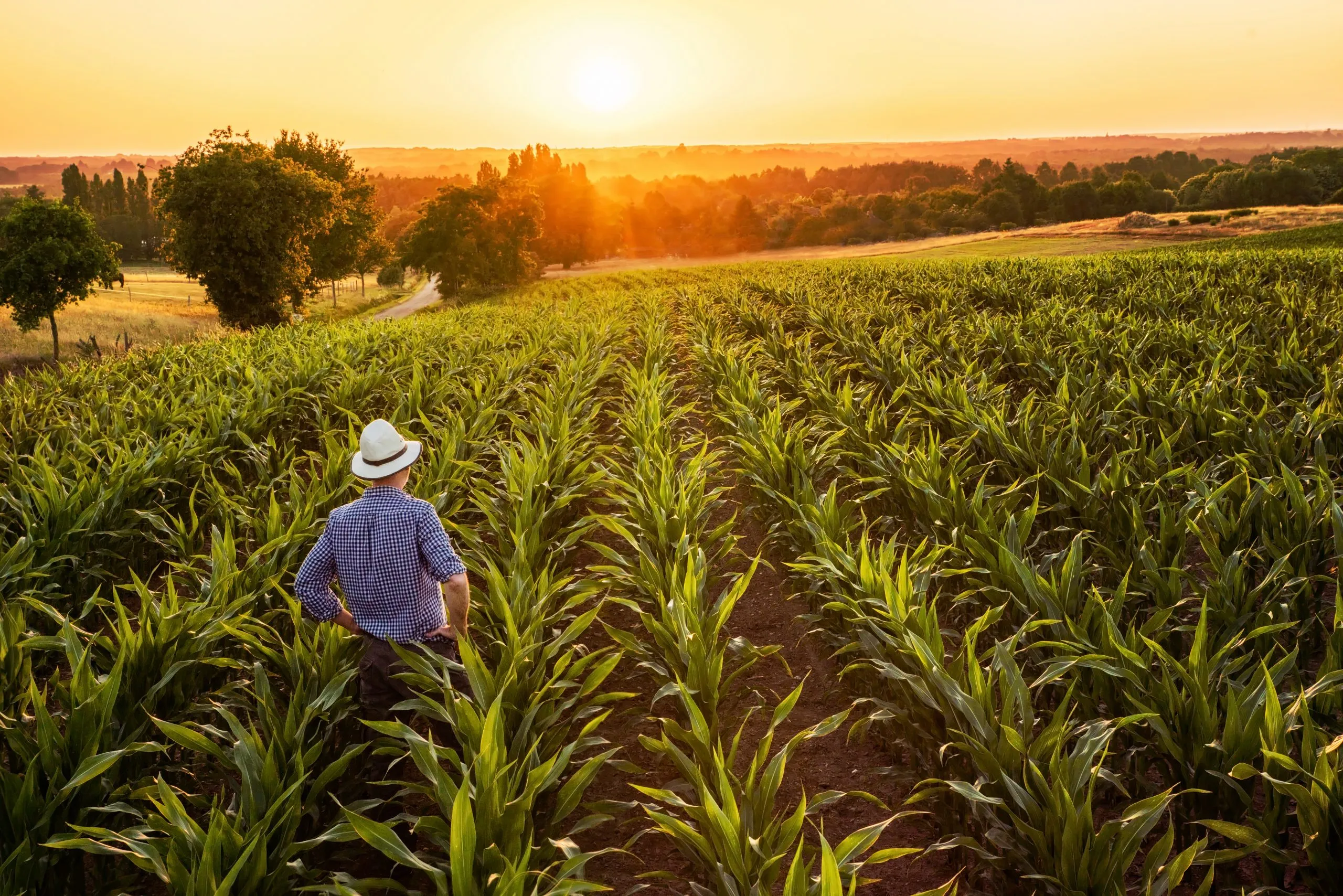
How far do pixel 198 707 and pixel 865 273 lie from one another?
2669 cm

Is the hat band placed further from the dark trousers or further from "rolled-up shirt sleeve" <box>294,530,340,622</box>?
the dark trousers

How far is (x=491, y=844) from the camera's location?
2541 mm

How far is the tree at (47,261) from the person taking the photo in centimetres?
3588

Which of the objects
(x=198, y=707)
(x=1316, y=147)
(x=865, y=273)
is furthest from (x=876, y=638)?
(x=1316, y=147)

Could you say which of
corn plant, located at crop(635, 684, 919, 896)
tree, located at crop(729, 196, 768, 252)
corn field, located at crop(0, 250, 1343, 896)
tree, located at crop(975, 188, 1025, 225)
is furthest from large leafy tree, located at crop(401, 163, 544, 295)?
corn plant, located at crop(635, 684, 919, 896)

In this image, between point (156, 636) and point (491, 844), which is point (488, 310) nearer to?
point (156, 636)

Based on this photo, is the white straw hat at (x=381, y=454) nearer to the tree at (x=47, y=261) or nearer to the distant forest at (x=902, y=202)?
the tree at (x=47, y=261)

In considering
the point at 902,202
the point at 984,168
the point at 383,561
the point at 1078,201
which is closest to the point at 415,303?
the point at 902,202

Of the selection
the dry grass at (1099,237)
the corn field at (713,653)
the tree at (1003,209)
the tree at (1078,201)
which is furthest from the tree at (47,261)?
the tree at (1078,201)

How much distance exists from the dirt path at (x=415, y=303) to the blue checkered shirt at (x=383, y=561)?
52214 millimetres

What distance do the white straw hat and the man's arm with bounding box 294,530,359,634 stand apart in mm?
363

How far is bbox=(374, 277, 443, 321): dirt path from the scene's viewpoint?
62281 millimetres

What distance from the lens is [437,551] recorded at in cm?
374

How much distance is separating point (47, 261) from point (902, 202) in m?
92.3
